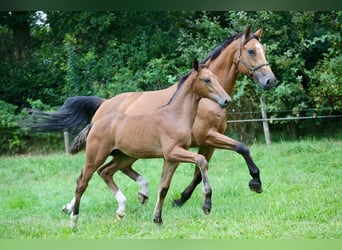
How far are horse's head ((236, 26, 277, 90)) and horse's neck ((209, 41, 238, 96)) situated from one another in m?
0.07

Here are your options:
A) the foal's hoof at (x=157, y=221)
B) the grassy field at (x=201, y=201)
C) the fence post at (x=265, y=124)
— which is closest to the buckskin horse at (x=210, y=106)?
the grassy field at (x=201, y=201)

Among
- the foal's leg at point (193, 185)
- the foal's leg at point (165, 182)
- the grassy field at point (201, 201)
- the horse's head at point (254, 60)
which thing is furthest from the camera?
the foal's leg at point (193, 185)

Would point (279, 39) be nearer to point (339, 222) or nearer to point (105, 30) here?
point (105, 30)

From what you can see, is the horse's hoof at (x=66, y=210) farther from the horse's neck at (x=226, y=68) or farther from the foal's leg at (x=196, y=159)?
the horse's neck at (x=226, y=68)

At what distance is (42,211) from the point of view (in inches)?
198

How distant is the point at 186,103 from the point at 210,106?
785 mm

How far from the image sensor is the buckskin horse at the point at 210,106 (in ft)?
14.8

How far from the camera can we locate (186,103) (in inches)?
159

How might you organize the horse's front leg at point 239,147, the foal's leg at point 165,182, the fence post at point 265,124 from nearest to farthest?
1. the foal's leg at point 165,182
2. the horse's front leg at point 239,147
3. the fence post at point 265,124

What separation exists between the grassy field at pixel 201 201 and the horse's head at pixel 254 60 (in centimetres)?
117

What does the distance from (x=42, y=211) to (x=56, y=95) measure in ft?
16.8

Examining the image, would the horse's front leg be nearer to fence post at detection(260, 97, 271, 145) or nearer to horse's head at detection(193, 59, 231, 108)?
horse's head at detection(193, 59, 231, 108)

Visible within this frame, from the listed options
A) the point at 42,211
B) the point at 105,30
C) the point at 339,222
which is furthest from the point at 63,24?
the point at 339,222

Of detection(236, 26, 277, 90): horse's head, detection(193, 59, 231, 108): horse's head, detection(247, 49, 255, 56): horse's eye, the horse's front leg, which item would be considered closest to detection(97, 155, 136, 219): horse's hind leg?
the horse's front leg
